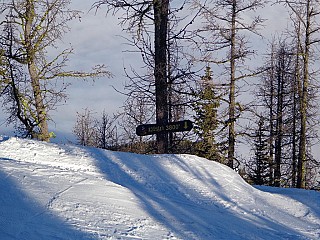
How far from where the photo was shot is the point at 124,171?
9281 mm

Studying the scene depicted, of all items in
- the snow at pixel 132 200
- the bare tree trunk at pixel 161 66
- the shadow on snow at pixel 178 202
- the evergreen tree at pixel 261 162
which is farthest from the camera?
the evergreen tree at pixel 261 162

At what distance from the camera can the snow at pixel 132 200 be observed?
609cm

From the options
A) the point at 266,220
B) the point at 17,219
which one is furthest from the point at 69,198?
the point at 266,220

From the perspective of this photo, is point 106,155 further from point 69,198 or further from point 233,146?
point 233,146

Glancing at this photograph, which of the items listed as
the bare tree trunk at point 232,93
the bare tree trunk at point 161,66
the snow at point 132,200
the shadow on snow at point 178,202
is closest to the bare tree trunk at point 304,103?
the bare tree trunk at point 232,93

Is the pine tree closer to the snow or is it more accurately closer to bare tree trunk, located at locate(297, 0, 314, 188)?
bare tree trunk, located at locate(297, 0, 314, 188)

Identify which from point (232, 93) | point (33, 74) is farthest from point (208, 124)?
point (33, 74)

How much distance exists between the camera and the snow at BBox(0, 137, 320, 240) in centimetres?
609

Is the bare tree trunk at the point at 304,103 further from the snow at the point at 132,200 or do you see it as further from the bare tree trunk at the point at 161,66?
the snow at the point at 132,200

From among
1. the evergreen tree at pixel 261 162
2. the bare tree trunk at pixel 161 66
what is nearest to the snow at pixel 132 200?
the bare tree trunk at pixel 161 66

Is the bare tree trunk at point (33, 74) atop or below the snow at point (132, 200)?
atop

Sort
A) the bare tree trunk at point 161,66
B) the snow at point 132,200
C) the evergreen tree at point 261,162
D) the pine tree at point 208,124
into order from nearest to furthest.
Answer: the snow at point 132,200 < the bare tree trunk at point 161,66 < the pine tree at point 208,124 < the evergreen tree at point 261,162

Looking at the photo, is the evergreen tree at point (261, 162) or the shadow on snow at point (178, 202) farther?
the evergreen tree at point (261, 162)

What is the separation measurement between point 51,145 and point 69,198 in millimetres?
3063
